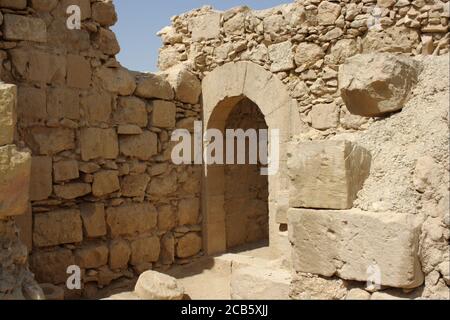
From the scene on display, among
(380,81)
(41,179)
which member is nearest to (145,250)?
(41,179)

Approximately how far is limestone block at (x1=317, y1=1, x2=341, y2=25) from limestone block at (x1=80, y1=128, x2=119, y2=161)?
2.83m

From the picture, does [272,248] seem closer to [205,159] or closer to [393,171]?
[205,159]

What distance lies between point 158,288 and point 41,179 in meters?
1.70

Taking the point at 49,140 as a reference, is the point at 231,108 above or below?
above

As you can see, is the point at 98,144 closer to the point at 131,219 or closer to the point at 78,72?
the point at 78,72

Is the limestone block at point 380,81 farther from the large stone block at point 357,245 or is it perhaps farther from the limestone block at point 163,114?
the limestone block at point 163,114

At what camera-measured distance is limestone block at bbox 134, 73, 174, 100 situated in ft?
19.6

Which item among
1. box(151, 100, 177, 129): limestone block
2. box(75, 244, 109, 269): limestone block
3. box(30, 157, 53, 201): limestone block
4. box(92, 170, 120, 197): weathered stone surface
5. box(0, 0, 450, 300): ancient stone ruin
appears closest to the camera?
box(0, 0, 450, 300): ancient stone ruin

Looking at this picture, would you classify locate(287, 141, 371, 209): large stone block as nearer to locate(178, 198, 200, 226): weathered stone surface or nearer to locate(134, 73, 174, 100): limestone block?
locate(134, 73, 174, 100): limestone block

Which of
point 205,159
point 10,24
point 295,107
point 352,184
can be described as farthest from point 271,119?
point 352,184

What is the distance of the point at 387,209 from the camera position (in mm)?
2393

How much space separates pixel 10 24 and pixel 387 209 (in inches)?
161

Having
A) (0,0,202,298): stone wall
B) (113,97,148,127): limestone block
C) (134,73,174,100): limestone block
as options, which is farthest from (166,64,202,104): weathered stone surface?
(113,97,148,127): limestone block

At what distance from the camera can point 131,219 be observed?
574 cm
